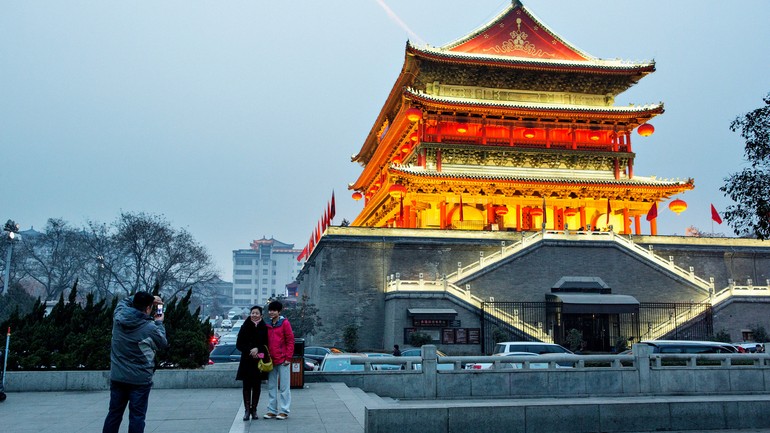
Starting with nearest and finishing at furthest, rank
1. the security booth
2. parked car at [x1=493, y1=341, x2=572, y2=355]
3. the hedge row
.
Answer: the hedge row
parked car at [x1=493, y1=341, x2=572, y2=355]
the security booth

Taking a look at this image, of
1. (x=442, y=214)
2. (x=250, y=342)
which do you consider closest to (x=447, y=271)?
(x=442, y=214)

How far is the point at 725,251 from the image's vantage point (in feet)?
109

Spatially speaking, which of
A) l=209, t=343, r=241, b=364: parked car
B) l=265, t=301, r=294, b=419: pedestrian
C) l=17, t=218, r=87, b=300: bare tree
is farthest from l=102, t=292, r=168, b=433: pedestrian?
l=17, t=218, r=87, b=300: bare tree

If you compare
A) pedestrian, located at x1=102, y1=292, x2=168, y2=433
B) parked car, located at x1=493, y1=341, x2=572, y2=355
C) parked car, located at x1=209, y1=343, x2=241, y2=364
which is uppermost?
pedestrian, located at x1=102, y1=292, x2=168, y2=433

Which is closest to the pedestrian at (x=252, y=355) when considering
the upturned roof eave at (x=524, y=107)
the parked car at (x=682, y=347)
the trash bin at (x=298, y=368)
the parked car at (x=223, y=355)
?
the trash bin at (x=298, y=368)

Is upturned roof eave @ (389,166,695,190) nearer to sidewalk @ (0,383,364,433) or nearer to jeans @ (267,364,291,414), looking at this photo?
sidewalk @ (0,383,364,433)

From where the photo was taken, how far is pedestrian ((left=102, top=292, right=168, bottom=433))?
6.76 meters

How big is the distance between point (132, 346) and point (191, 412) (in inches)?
175

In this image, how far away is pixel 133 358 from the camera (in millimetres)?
6785

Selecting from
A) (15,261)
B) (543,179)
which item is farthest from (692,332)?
(15,261)

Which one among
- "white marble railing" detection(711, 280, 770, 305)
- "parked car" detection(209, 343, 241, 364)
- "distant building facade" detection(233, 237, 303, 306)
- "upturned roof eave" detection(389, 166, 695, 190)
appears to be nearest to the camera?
"parked car" detection(209, 343, 241, 364)

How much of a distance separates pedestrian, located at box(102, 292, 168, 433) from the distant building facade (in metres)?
137

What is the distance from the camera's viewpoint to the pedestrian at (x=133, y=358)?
22.2 feet

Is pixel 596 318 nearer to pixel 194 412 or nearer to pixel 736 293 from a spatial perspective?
pixel 736 293
